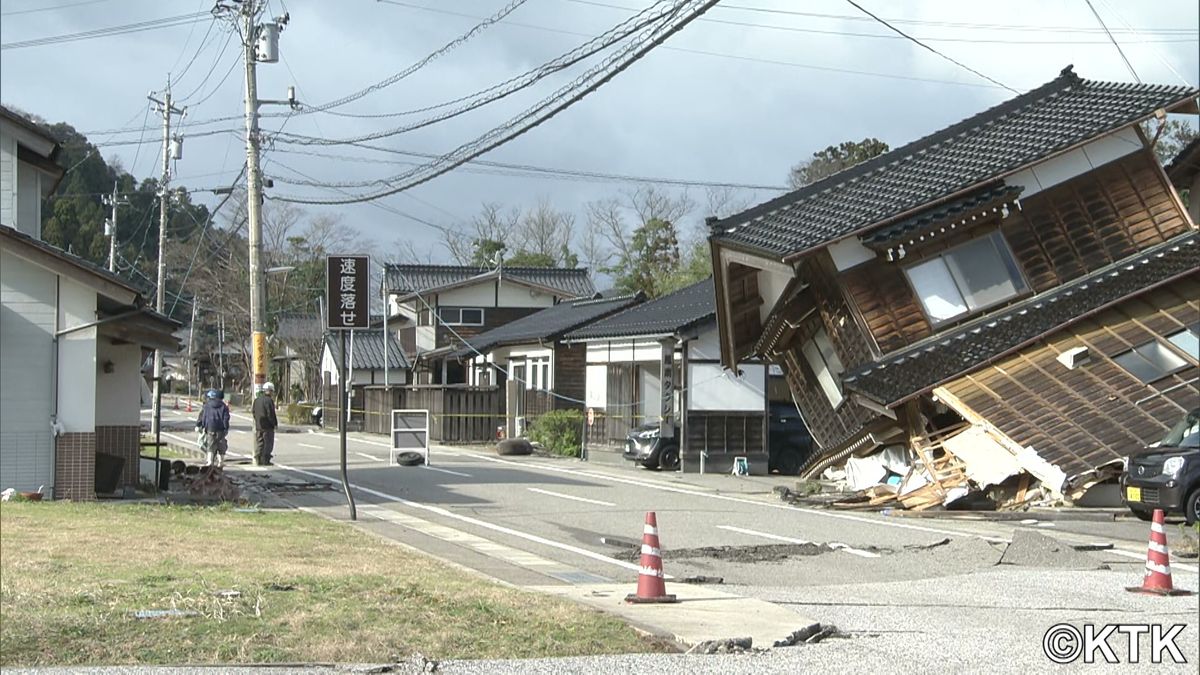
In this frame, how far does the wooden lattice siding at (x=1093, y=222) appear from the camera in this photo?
24250 mm

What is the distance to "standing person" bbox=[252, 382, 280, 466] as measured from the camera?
92.9 ft

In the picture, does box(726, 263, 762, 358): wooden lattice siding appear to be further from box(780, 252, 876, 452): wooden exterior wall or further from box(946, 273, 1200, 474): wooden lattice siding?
box(946, 273, 1200, 474): wooden lattice siding

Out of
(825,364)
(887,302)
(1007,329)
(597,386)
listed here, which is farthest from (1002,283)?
(597,386)

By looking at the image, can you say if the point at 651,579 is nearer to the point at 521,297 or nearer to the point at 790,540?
the point at 790,540

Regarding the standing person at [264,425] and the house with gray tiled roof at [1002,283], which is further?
the standing person at [264,425]

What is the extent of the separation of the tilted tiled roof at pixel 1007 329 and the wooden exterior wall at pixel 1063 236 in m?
0.42

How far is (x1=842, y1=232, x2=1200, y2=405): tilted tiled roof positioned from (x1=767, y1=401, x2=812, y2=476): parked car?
362 inches

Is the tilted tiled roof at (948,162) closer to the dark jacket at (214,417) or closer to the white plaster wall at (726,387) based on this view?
the white plaster wall at (726,387)

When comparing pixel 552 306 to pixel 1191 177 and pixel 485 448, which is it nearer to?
pixel 485 448

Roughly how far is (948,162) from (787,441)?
978cm

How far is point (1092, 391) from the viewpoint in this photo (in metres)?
20.5

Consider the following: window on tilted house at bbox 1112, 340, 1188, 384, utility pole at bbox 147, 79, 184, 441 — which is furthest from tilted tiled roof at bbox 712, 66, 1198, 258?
utility pole at bbox 147, 79, 184, 441

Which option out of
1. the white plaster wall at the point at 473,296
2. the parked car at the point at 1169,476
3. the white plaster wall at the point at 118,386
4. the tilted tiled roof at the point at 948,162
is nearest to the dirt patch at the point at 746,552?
the parked car at the point at 1169,476

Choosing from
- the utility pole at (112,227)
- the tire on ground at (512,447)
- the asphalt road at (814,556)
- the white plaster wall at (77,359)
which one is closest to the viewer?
the asphalt road at (814,556)
